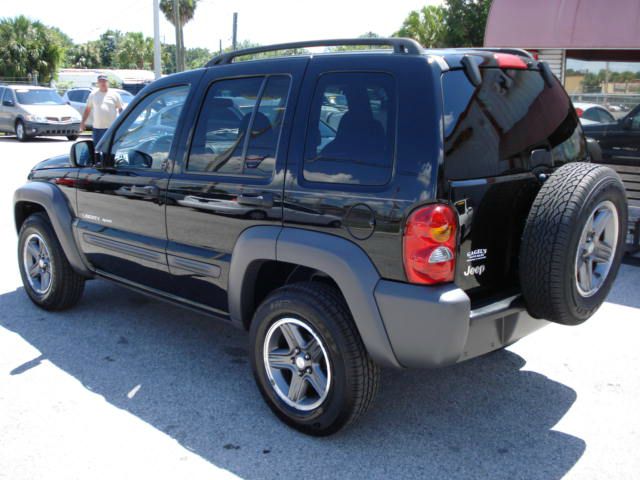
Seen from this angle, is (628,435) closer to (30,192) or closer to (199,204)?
(199,204)

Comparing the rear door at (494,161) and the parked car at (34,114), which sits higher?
the rear door at (494,161)

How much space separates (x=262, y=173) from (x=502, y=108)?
1.26m

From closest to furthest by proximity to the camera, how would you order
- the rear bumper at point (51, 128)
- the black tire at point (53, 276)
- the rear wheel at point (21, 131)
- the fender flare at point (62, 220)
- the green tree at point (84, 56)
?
the fender flare at point (62, 220) < the black tire at point (53, 276) < the rear bumper at point (51, 128) < the rear wheel at point (21, 131) < the green tree at point (84, 56)

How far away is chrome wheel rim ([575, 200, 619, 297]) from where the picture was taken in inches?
131

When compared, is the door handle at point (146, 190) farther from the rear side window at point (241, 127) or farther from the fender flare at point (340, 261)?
the fender flare at point (340, 261)

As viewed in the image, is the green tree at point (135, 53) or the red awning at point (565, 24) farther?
the green tree at point (135, 53)

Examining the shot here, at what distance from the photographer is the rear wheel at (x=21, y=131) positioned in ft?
68.1

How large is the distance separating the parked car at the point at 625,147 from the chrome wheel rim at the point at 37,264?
18.9 ft

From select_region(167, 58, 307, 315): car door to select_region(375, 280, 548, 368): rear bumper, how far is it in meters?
0.80

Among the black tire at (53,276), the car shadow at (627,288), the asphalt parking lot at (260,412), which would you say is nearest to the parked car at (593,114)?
the car shadow at (627,288)

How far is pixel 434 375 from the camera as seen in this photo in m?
4.21

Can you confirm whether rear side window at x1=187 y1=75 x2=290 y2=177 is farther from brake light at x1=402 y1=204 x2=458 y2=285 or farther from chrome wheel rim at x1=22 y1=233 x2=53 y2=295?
chrome wheel rim at x1=22 y1=233 x2=53 y2=295

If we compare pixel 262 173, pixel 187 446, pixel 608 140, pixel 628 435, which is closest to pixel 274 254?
pixel 262 173

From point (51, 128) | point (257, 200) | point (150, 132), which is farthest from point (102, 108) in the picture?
point (51, 128)
